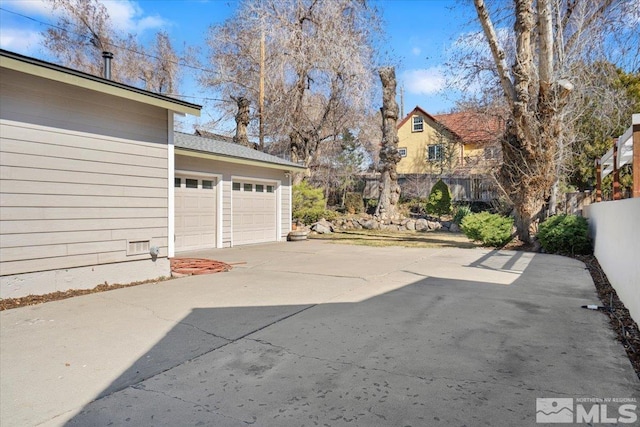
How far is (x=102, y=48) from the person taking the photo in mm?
20078

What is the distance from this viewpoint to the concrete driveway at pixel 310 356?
246 cm

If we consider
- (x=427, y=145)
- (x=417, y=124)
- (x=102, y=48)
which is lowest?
(x=427, y=145)

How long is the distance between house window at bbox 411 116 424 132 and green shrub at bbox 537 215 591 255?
70.6 ft

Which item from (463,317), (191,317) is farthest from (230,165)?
(463,317)

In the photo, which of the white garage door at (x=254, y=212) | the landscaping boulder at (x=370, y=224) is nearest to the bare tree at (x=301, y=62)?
the landscaping boulder at (x=370, y=224)

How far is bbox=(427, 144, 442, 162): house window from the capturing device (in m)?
26.7

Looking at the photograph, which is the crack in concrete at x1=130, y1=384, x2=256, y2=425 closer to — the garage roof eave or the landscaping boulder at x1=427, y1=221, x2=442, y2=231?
the garage roof eave

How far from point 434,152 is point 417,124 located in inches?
154

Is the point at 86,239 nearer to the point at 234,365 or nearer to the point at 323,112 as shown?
the point at 234,365

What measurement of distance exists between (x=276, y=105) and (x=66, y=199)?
13.3 meters

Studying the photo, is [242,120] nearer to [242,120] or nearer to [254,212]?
[242,120]

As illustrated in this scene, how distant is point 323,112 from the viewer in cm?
1911

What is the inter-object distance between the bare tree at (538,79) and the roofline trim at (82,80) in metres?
7.81

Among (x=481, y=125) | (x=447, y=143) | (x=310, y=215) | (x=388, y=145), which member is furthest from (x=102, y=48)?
(x=447, y=143)
